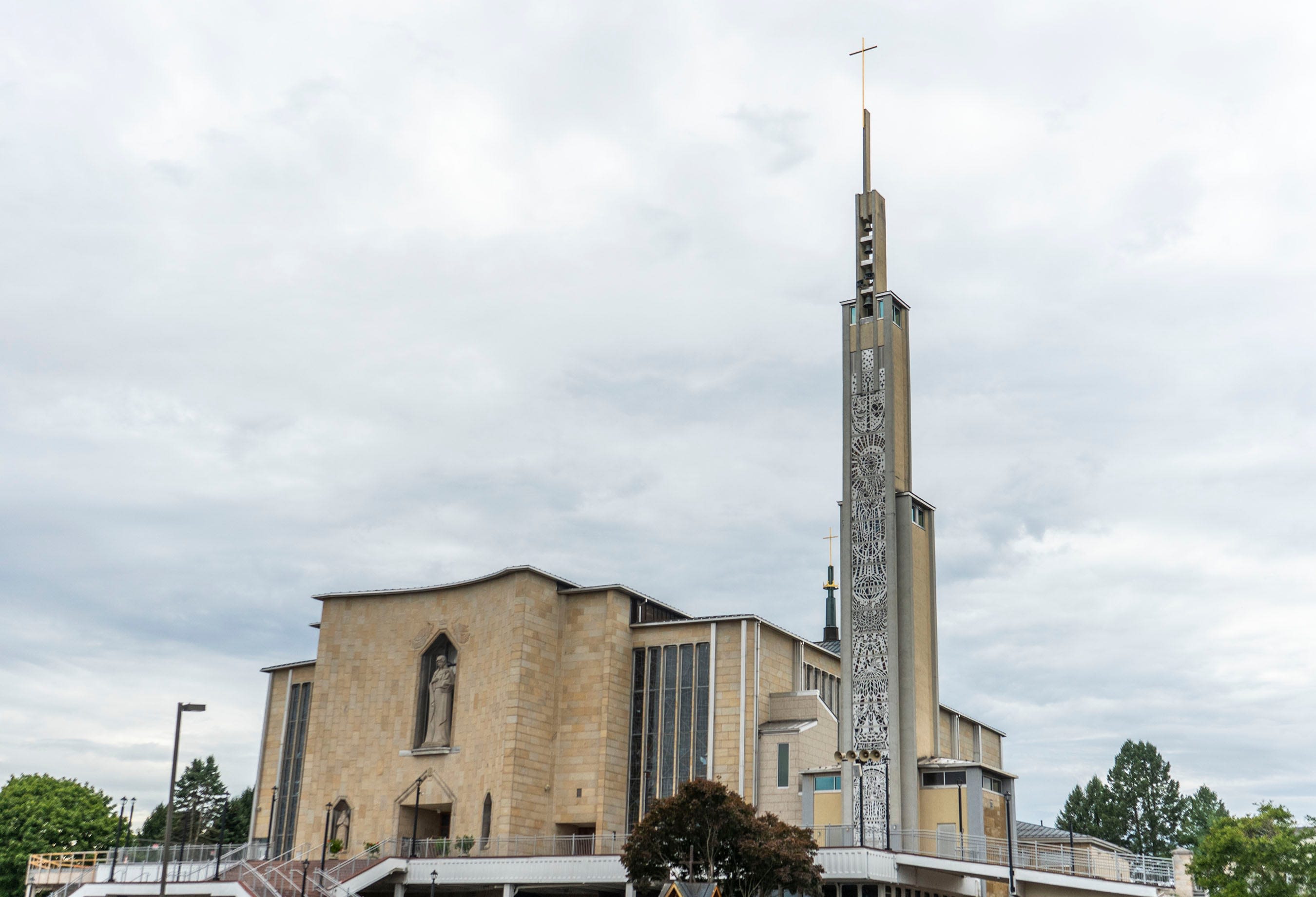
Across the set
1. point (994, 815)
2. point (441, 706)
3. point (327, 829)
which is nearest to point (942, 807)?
point (994, 815)

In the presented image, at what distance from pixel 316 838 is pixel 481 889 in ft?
→ 38.7

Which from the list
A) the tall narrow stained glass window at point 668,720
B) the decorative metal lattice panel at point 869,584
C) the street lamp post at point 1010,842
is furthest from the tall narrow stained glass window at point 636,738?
the street lamp post at point 1010,842

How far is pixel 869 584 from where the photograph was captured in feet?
161

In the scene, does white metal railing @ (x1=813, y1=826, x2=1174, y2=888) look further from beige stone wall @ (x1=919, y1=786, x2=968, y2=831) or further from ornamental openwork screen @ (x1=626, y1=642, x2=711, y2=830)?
ornamental openwork screen @ (x1=626, y1=642, x2=711, y2=830)

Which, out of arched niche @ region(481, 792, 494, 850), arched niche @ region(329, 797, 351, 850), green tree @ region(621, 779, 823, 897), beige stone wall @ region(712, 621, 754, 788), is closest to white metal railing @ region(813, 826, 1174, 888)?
green tree @ region(621, 779, 823, 897)

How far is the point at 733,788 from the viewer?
52344 mm

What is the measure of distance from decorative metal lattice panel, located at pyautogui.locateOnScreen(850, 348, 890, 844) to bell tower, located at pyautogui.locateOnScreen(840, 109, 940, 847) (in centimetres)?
4

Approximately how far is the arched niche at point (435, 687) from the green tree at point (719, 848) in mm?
20304

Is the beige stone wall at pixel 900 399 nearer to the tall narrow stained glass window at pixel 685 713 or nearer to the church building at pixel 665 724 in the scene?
the church building at pixel 665 724

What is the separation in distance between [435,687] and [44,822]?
29231mm

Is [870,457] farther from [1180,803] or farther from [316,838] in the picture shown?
[1180,803]

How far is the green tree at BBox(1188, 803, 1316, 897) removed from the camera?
38.7 metres

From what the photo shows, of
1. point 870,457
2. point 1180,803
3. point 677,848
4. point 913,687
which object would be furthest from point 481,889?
point 1180,803

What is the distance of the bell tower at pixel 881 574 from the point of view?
46.3 meters
